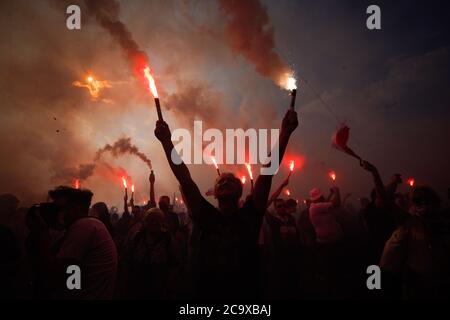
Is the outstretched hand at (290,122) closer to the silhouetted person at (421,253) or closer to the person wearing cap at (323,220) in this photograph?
the silhouetted person at (421,253)

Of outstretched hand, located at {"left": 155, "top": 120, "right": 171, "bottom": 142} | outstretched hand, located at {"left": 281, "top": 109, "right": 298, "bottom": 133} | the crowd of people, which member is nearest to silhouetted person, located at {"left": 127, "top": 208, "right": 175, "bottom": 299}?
the crowd of people

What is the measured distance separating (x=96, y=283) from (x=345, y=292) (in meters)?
6.01

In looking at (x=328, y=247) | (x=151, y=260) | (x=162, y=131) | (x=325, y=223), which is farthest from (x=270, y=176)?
(x=328, y=247)

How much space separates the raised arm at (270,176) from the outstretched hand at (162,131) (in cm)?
104

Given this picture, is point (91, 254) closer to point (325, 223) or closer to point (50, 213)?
point (50, 213)

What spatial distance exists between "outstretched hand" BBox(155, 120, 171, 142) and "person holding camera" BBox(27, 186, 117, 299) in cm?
135

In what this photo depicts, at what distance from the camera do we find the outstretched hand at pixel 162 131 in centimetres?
267

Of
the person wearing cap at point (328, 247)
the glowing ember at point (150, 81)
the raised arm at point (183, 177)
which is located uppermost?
the glowing ember at point (150, 81)

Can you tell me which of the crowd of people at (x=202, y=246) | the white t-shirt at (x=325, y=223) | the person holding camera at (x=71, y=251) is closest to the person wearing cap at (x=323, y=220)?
the white t-shirt at (x=325, y=223)

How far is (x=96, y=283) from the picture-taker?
114 inches

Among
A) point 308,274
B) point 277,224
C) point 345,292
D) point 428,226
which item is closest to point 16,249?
point 277,224

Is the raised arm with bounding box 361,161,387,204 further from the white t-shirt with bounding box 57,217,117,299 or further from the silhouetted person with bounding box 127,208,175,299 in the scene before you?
the white t-shirt with bounding box 57,217,117,299
